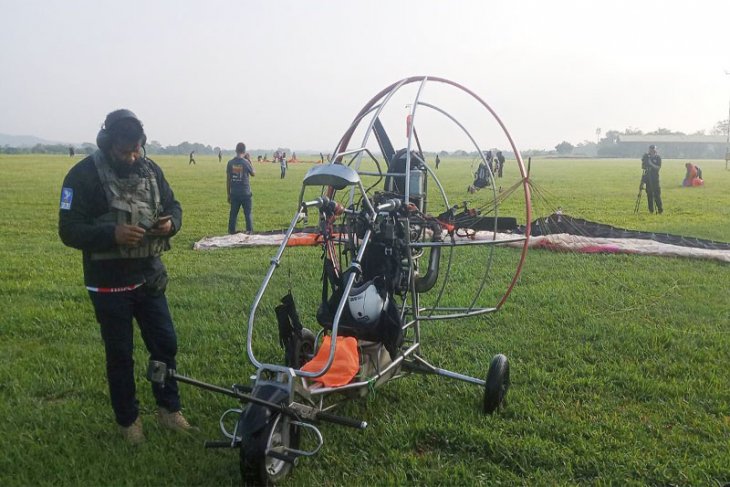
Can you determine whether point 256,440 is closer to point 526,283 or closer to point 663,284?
point 526,283

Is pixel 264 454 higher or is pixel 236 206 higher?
pixel 236 206

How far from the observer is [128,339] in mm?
3861

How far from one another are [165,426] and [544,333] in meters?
3.67

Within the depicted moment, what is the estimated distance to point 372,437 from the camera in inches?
158

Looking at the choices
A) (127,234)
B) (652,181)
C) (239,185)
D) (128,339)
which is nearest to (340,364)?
(128,339)

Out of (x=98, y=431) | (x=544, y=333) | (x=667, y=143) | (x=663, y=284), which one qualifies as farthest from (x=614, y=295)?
(x=667, y=143)

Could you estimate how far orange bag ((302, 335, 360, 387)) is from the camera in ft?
12.9

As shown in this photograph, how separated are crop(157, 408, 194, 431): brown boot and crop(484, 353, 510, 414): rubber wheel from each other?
2.07 metres

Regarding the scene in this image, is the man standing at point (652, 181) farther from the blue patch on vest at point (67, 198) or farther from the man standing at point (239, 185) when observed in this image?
the blue patch on vest at point (67, 198)

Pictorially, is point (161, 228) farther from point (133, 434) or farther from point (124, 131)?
point (133, 434)

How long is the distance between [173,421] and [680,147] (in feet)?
498

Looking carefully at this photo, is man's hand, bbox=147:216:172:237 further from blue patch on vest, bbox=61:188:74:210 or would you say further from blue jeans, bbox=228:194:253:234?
blue jeans, bbox=228:194:253:234

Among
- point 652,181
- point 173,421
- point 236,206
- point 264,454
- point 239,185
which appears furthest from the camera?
point 652,181

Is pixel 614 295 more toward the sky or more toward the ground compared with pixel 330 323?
more toward the ground
